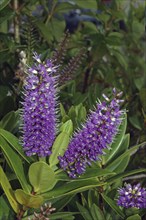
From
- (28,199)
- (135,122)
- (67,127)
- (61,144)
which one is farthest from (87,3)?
(28,199)

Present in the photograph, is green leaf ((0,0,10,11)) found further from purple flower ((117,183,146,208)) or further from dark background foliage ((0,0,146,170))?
purple flower ((117,183,146,208))

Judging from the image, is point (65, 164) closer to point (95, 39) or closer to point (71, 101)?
point (71, 101)

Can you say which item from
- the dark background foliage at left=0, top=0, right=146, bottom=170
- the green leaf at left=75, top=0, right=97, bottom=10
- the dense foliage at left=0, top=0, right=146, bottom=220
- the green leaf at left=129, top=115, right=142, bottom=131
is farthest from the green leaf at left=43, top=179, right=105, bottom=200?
the green leaf at left=75, top=0, right=97, bottom=10

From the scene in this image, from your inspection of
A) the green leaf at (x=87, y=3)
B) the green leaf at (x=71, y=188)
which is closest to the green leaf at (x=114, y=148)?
the green leaf at (x=71, y=188)

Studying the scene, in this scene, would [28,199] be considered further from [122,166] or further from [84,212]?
[122,166]

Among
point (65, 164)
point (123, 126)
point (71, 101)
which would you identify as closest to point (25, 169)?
point (65, 164)
